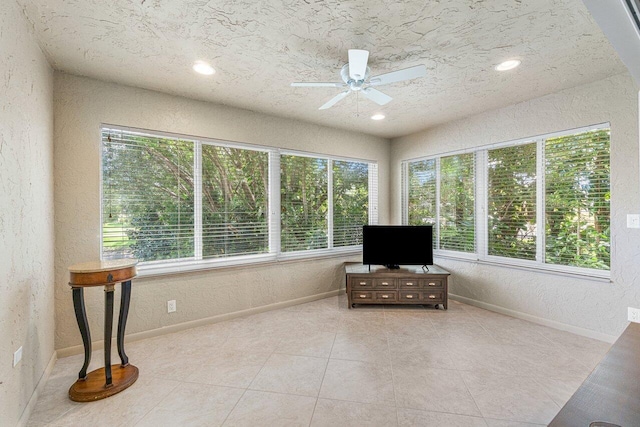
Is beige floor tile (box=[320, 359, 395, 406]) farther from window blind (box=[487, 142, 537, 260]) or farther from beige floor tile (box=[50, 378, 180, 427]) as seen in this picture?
window blind (box=[487, 142, 537, 260])

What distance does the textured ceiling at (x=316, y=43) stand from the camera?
5.83 feet

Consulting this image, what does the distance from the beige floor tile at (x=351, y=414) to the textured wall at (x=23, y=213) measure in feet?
5.71

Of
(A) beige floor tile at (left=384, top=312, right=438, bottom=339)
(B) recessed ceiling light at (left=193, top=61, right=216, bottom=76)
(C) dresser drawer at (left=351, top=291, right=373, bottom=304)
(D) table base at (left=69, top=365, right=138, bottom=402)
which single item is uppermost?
(B) recessed ceiling light at (left=193, top=61, right=216, bottom=76)

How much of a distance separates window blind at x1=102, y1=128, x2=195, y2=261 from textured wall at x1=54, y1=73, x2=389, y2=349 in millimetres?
111

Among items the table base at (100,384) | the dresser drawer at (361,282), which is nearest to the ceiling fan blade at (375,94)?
the dresser drawer at (361,282)

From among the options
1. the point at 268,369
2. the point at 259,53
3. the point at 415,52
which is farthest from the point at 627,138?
the point at 268,369

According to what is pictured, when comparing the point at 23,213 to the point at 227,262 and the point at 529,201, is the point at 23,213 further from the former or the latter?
the point at 529,201

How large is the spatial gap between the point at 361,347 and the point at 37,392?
249 centimetres

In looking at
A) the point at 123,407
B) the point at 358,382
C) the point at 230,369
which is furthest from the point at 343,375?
the point at 123,407

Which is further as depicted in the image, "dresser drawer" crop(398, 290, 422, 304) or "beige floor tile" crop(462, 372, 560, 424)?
"dresser drawer" crop(398, 290, 422, 304)

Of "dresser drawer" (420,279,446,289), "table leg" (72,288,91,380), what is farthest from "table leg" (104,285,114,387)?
"dresser drawer" (420,279,446,289)

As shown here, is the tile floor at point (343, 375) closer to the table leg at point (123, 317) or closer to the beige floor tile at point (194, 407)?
the beige floor tile at point (194, 407)

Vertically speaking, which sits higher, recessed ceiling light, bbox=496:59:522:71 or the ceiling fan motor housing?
recessed ceiling light, bbox=496:59:522:71

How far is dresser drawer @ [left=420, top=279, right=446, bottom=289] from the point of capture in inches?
146
